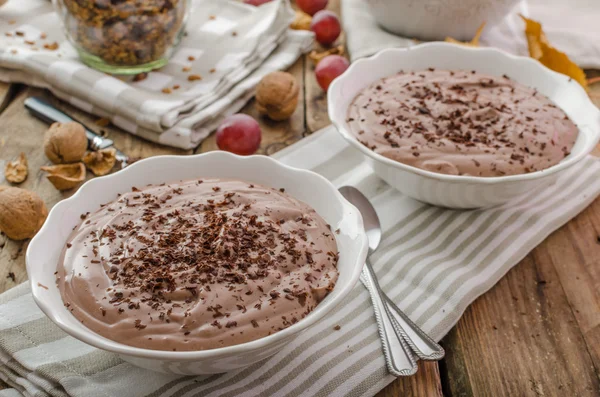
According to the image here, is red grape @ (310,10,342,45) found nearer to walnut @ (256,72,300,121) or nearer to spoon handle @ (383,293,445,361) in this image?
walnut @ (256,72,300,121)

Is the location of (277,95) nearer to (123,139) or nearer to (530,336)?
(123,139)

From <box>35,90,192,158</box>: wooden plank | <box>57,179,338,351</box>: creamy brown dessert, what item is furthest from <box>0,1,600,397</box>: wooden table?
<box>57,179,338,351</box>: creamy brown dessert

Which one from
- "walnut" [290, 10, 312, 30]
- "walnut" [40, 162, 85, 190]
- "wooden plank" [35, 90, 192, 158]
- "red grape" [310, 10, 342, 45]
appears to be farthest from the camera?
"walnut" [290, 10, 312, 30]

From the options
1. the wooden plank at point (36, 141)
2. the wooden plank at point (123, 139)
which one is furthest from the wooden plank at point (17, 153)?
the wooden plank at point (123, 139)

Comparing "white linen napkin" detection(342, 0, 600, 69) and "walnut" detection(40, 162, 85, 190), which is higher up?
"white linen napkin" detection(342, 0, 600, 69)

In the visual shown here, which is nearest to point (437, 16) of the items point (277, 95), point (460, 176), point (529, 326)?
point (277, 95)

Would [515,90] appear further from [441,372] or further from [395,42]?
[441,372]

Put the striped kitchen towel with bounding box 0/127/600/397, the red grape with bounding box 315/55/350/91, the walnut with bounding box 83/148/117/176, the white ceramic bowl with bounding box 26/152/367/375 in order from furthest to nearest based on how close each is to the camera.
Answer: the red grape with bounding box 315/55/350/91, the walnut with bounding box 83/148/117/176, the striped kitchen towel with bounding box 0/127/600/397, the white ceramic bowl with bounding box 26/152/367/375
